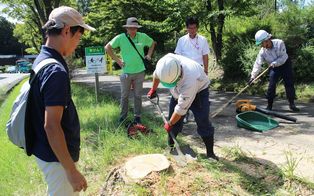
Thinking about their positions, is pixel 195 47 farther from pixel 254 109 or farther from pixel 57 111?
pixel 57 111

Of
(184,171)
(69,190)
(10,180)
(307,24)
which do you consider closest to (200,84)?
(184,171)

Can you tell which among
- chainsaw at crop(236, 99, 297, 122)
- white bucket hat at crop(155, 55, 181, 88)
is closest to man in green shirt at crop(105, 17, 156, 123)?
chainsaw at crop(236, 99, 297, 122)

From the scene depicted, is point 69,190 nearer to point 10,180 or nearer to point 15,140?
point 15,140

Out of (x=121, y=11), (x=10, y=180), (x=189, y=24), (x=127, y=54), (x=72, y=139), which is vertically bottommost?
(x=10, y=180)

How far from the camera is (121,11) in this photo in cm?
2298

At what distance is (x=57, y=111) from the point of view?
88.0 inches

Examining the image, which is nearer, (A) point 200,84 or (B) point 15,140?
(B) point 15,140

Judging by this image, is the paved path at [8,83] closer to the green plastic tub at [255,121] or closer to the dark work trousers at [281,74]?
the dark work trousers at [281,74]

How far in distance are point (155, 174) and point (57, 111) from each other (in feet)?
6.33

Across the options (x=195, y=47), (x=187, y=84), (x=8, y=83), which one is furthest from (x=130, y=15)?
(x=187, y=84)

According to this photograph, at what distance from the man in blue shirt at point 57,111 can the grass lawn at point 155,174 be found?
4.50 feet

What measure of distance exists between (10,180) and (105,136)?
1.48 meters

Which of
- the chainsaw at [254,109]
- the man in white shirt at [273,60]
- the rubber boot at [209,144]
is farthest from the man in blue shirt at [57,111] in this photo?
the man in white shirt at [273,60]

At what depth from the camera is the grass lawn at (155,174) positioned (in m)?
3.78
